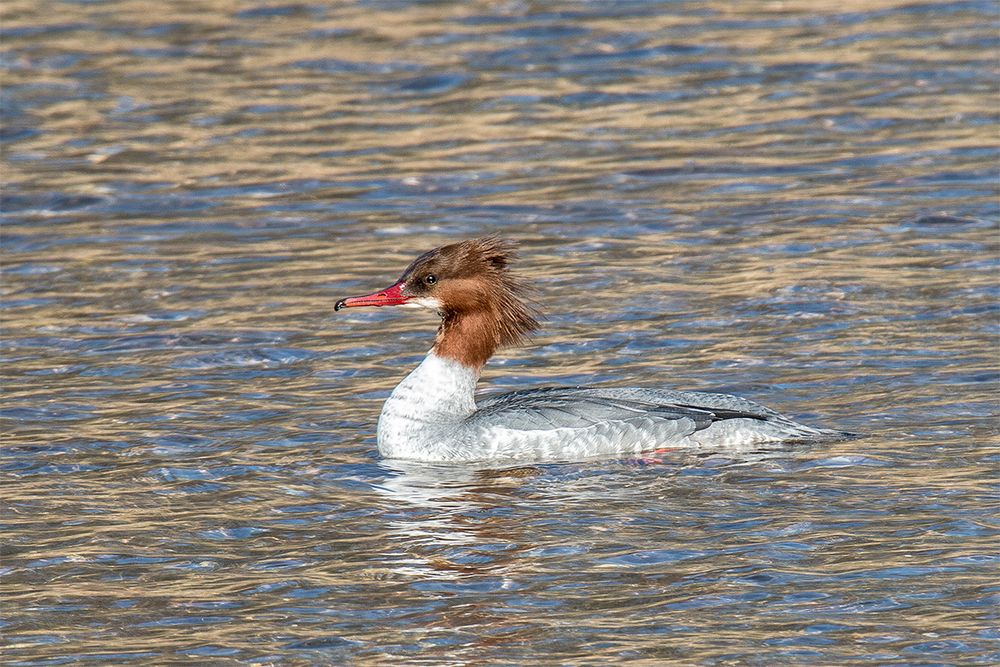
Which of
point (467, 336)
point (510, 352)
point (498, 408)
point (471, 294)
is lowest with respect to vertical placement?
point (510, 352)

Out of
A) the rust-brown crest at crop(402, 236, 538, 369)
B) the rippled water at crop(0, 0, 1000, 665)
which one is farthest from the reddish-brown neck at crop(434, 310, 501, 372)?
the rippled water at crop(0, 0, 1000, 665)

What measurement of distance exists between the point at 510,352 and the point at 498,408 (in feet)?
7.54

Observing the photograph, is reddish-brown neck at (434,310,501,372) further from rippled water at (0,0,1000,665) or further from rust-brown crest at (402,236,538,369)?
rippled water at (0,0,1000,665)

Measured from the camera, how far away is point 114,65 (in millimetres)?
20312

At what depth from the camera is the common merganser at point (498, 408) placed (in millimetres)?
10258

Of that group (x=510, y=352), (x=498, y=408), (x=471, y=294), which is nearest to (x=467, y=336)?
(x=471, y=294)

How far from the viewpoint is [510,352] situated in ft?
41.8

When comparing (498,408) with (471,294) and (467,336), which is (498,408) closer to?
(467,336)

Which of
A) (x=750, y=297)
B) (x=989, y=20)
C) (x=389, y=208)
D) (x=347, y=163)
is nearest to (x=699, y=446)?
(x=750, y=297)

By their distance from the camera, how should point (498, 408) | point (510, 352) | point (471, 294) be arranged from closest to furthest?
point (498, 408) → point (471, 294) → point (510, 352)

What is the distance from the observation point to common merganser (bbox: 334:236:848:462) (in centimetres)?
1026

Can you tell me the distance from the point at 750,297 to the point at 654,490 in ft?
12.3

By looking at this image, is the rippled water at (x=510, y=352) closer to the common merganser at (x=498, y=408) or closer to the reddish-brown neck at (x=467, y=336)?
the common merganser at (x=498, y=408)

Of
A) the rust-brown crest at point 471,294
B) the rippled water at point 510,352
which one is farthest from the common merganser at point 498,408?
the rippled water at point 510,352
